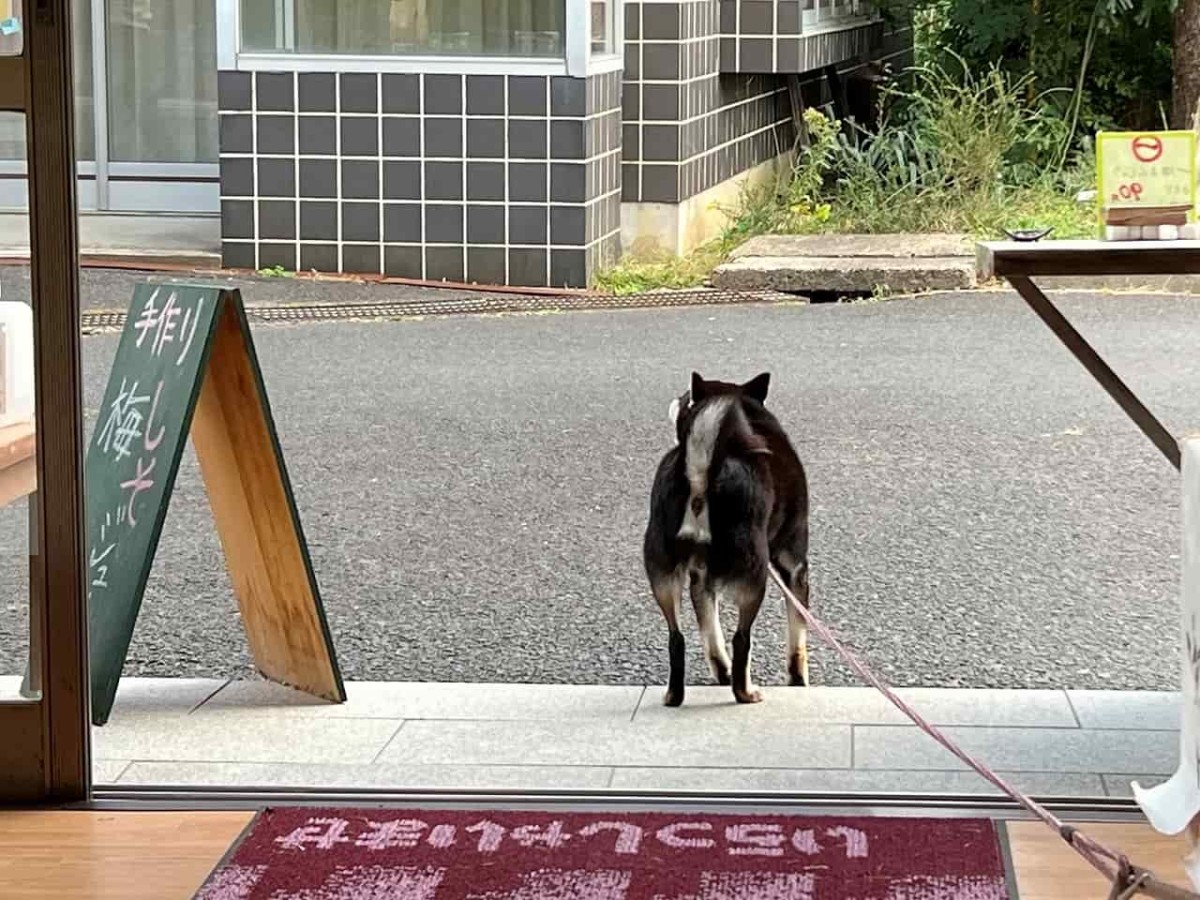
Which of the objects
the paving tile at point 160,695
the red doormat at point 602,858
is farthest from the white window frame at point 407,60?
the red doormat at point 602,858

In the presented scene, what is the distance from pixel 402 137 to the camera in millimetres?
7250

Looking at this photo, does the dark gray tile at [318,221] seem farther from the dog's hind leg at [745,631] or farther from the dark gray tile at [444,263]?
the dog's hind leg at [745,631]

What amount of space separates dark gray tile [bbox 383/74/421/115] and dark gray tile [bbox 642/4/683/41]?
116 centimetres

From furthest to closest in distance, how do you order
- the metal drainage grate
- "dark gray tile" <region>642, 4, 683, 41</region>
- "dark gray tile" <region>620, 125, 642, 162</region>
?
"dark gray tile" <region>620, 125, 642, 162</region> → "dark gray tile" <region>642, 4, 683, 41</region> → the metal drainage grate

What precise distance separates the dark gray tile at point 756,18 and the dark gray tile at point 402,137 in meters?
2.17

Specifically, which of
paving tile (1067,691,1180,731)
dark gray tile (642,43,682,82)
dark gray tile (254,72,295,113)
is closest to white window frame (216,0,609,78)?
dark gray tile (254,72,295,113)

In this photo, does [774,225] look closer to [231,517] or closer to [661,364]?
[661,364]

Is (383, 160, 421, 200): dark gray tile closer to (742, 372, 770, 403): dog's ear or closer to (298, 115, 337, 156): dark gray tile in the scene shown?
(298, 115, 337, 156): dark gray tile

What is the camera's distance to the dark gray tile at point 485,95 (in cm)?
718

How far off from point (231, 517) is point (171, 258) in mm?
4652

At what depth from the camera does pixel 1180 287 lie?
7125 millimetres

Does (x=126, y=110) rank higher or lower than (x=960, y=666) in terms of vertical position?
higher

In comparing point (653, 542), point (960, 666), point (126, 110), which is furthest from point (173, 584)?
point (126, 110)

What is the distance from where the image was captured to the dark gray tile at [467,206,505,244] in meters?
7.27
